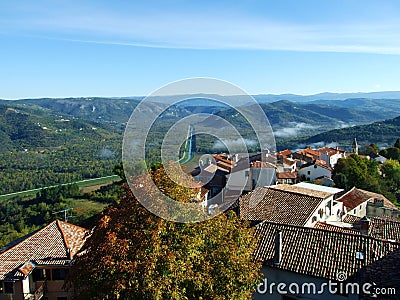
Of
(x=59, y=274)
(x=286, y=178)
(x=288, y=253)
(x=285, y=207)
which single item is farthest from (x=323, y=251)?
(x=286, y=178)

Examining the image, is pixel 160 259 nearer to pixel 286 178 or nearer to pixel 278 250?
pixel 278 250

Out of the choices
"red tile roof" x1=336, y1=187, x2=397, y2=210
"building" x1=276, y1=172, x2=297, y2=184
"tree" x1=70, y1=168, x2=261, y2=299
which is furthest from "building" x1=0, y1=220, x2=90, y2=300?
"building" x1=276, y1=172, x2=297, y2=184

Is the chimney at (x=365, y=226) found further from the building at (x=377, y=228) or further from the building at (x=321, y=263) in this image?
the building at (x=321, y=263)

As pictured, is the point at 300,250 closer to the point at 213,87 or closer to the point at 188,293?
the point at 188,293

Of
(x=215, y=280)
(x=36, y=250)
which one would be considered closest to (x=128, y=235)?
(x=215, y=280)

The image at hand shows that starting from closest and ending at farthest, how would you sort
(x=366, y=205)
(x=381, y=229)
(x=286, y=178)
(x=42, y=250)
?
(x=42, y=250) → (x=381, y=229) → (x=366, y=205) → (x=286, y=178)

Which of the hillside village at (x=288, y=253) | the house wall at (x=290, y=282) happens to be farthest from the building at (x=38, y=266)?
the house wall at (x=290, y=282)

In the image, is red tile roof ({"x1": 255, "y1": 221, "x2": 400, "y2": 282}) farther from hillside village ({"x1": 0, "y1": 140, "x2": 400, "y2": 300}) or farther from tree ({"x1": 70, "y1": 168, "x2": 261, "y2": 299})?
tree ({"x1": 70, "y1": 168, "x2": 261, "y2": 299})
